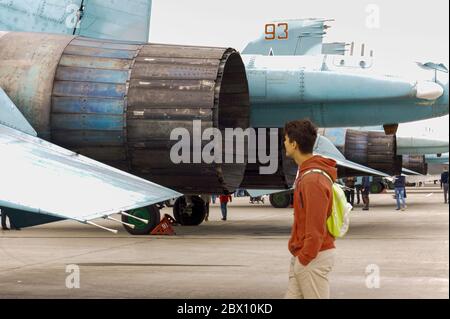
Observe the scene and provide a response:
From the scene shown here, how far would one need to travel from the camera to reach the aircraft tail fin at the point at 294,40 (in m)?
27.9

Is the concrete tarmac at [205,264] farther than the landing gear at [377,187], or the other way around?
the landing gear at [377,187]

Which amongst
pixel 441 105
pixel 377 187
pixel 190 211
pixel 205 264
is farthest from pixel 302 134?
pixel 377 187

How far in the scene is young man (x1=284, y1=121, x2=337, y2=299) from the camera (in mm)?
5527

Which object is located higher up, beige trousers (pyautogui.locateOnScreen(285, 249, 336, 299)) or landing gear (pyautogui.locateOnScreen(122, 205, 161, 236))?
landing gear (pyautogui.locateOnScreen(122, 205, 161, 236))

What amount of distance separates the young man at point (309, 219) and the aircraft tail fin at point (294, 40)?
872 inches

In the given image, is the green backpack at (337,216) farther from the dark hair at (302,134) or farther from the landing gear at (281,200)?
the landing gear at (281,200)

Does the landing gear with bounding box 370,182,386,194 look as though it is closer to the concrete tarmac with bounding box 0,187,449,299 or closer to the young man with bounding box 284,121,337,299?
the concrete tarmac with bounding box 0,187,449,299

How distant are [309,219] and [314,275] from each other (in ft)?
1.36

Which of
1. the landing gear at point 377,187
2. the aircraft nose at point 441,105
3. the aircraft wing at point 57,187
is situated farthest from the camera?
the landing gear at point 377,187

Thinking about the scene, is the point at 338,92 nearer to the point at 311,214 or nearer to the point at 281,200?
the point at 311,214

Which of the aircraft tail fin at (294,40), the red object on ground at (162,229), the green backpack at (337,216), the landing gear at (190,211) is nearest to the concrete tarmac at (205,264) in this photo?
the red object on ground at (162,229)

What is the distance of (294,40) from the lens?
28562 millimetres

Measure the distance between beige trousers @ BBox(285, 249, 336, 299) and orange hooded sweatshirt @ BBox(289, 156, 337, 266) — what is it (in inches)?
2.7

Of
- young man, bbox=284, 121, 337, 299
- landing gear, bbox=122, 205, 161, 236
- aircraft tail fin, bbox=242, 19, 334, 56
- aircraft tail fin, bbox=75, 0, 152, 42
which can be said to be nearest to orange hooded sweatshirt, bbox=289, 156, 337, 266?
young man, bbox=284, 121, 337, 299
